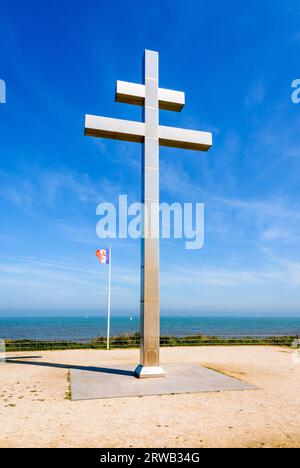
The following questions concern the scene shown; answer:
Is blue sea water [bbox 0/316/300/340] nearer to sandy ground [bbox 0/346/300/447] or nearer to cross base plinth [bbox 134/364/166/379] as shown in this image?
cross base plinth [bbox 134/364/166/379]

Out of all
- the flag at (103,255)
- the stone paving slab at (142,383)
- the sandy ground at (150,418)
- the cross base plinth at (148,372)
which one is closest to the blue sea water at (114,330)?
the flag at (103,255)

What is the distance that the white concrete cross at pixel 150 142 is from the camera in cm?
1036

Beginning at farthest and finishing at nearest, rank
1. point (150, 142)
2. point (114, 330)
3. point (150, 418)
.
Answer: point (114, 330), point (150, 142), point (150, 418)

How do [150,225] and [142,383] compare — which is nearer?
[142,383]

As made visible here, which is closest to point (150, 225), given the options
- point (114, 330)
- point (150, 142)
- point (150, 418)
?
point (150, 142)

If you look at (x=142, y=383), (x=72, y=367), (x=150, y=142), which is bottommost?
(x=72, y=367)

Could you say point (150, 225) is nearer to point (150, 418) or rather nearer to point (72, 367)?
point (150, 418)

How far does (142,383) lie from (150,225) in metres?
4.76

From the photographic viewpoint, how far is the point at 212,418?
6590mm

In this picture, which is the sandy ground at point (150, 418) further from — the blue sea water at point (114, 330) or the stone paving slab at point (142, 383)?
the blue sea water at point (114, 330)

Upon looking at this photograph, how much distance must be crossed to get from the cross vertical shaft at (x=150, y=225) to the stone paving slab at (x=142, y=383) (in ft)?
2.58

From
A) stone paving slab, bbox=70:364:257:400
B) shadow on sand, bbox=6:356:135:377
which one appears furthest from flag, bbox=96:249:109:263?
stone paving slab, bbox=70:364:257:400

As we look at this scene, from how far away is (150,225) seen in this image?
1091 centimetres

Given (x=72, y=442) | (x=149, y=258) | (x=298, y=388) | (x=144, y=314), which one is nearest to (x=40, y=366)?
(x=144, y=314)
